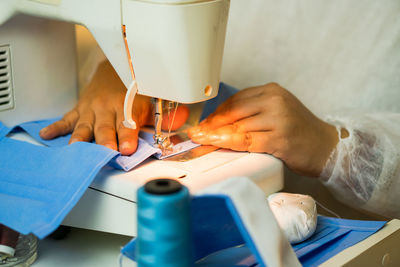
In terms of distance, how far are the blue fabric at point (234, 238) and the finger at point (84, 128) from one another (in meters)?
0.36

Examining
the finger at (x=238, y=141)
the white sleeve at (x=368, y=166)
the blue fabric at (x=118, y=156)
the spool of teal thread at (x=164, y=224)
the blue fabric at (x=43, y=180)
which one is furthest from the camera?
the white sleeve at (x=368, y=166)

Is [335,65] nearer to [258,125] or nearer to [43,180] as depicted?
[258,125]

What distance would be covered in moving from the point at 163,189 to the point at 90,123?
504 mm

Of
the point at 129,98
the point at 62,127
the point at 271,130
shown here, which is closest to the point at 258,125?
the point at 271,130

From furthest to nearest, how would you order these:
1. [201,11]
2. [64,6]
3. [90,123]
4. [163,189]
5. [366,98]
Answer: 1. [366,98]
2. [90,123]
3. [64,6]
4. [201,11]
5. [163,189]

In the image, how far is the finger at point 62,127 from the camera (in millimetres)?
901

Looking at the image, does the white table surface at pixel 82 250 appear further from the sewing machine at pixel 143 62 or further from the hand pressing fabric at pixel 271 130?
the hand pressing fabric at pixel 271 130

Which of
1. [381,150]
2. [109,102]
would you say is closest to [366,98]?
[381,150]

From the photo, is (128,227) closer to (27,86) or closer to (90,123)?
(90,123)

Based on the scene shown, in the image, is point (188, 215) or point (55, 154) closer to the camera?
point (188, 215)

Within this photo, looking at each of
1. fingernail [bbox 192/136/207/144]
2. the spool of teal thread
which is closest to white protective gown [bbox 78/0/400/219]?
fingernail [bbox 192/136/207/144]

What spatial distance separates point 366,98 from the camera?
1.18 metres

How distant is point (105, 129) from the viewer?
0.88m

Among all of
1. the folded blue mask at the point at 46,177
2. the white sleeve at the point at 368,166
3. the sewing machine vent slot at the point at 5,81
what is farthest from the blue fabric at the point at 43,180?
the white sleeve at the point at 368,166
